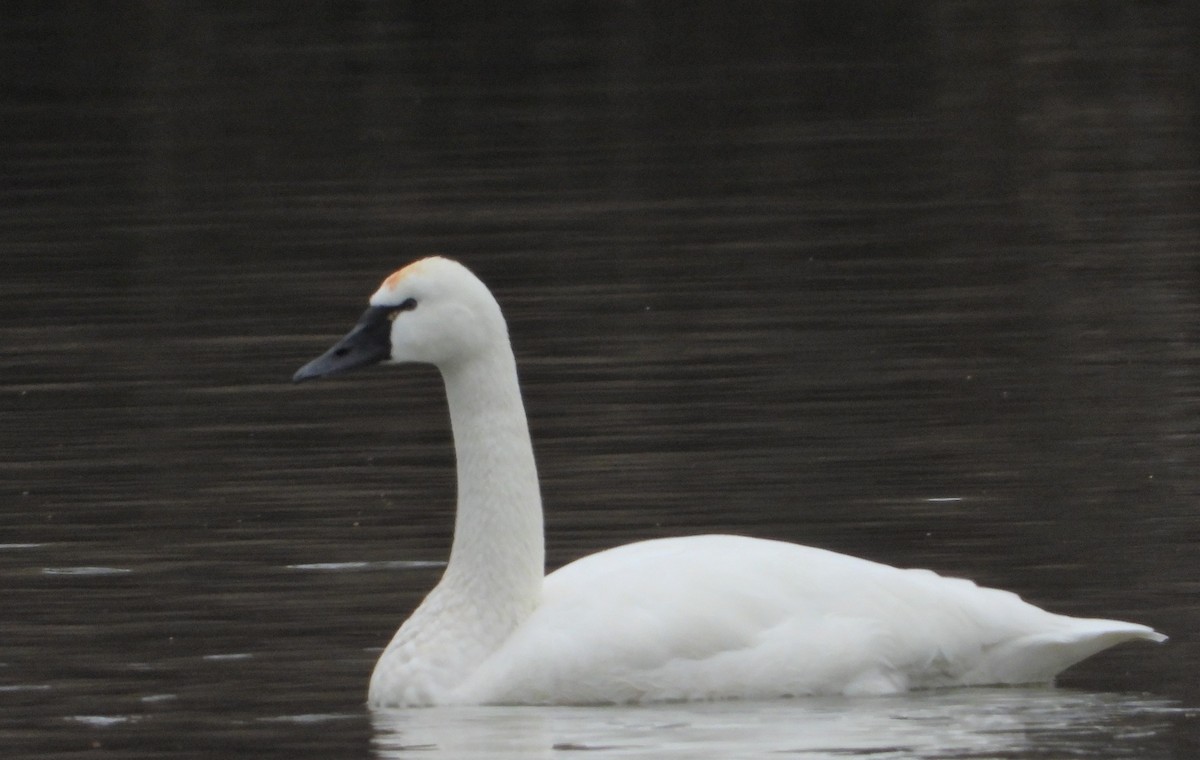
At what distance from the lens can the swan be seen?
9.41m

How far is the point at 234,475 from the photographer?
44.3ft

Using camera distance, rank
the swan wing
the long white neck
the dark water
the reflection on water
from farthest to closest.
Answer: the long white neck, the dark water, the swan wing, the reflection on water

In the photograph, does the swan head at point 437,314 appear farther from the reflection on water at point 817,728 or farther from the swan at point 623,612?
the reflection on water at point 817,728

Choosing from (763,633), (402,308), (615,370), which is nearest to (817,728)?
(763,633)

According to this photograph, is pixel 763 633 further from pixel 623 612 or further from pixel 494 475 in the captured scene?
pixel 494 475

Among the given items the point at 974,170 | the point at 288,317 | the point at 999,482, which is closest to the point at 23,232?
the point at 288,317

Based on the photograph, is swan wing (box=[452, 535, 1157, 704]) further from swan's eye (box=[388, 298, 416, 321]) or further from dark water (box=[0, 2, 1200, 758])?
swan's eye (box=[388, 298, 416, 321])

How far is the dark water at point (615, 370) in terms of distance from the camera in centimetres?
972

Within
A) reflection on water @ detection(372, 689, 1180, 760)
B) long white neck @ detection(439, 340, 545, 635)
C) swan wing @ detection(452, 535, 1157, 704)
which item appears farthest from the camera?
long white neck @ detection(439, 340, 545, 635)

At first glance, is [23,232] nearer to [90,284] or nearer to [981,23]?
[90,284]

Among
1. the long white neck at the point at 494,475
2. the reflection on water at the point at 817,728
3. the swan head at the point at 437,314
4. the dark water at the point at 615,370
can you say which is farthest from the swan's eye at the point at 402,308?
the reflection on water at the point at 817,728

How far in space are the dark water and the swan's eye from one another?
1.25m

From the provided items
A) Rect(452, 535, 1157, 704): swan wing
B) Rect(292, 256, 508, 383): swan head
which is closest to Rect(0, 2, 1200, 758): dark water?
Rect(452, 535, 1157, 704): swan wing

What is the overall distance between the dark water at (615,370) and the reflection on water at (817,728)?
0.08ft
